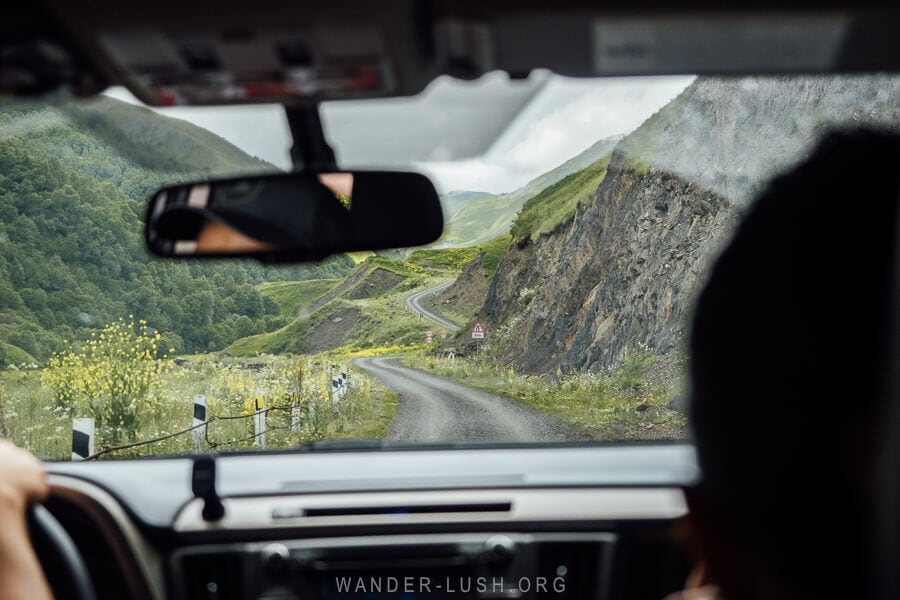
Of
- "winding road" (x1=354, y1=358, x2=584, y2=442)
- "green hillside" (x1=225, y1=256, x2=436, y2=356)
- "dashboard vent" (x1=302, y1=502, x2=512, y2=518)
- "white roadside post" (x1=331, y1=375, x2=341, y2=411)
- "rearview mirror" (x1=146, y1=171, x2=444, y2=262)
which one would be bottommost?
"dashboard vent" (x1=302, y1=502, x2=512, y2=518)

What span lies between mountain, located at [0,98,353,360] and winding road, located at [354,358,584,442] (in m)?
0.76

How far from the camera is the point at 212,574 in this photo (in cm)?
364

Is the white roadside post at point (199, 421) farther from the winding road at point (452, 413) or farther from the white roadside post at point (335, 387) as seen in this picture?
the winding road at point (452, 413)

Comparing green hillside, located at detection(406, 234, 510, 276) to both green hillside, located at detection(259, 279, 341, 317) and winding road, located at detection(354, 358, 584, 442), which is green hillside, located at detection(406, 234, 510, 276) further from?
winding road, located at detection(354, 358, 584, 442)

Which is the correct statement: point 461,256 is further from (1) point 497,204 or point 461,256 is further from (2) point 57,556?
(2) point 57,556

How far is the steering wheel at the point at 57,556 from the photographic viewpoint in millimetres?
3008

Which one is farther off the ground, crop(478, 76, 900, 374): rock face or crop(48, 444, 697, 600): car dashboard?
crop(478, 76, 900, 374): rock face

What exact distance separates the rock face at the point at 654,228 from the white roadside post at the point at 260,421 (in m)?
Answer: 1.42

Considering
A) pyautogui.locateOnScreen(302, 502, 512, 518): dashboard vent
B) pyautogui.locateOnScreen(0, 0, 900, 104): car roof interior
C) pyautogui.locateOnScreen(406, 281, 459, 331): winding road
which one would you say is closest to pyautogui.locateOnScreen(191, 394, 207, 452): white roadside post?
pyautogui.locateOnScreen(302, 502, 512, 518): dashboard vent

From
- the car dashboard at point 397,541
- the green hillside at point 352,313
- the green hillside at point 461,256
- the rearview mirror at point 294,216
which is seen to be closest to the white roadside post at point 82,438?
the car dashboard at point 397,541

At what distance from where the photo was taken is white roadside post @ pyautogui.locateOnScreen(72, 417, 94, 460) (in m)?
Result: 4.20

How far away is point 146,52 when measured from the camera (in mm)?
1871

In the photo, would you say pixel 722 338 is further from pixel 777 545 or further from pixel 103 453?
pixel 103 453

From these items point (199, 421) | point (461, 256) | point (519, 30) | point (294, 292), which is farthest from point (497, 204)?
point (519, 30)
